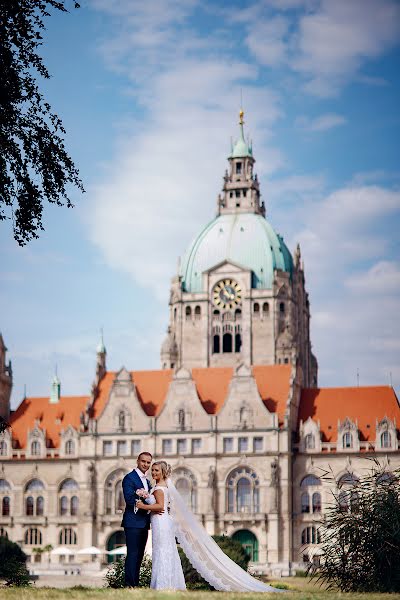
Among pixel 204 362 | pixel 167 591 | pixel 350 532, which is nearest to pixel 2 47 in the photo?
pixel 167 591

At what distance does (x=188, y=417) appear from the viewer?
→ 367 feet

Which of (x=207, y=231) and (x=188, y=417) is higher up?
(x=207, y=231)

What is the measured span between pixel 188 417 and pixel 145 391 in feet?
24.2

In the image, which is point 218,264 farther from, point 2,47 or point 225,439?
point 2,47

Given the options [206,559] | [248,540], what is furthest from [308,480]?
[206,559]

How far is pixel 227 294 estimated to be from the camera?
135m

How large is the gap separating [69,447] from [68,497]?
475 centimetres

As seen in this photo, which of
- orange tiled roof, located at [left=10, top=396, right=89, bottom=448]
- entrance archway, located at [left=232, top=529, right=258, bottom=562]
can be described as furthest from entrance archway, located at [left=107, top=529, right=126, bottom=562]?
orange tiled roof, located at [left=10, top=396, right=89, bottom=448]

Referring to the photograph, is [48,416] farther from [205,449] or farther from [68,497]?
[205,449]

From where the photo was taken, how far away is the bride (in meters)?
29.7

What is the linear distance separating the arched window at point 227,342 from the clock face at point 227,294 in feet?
10.8

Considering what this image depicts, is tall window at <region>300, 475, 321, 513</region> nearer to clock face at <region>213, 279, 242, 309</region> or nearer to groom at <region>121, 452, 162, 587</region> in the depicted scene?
clock face at <region>213, 279, 242, 309</region>

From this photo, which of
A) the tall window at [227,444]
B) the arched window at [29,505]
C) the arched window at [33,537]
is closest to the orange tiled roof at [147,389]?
the tall window at [227,444]

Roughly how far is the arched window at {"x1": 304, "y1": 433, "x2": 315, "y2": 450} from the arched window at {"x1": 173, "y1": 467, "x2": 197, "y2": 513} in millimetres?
10774
